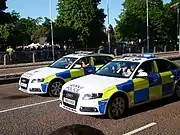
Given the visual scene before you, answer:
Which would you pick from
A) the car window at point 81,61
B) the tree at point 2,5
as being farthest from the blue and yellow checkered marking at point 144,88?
the tree at point 2,5

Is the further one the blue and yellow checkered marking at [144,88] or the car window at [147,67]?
the car window at [147,67]

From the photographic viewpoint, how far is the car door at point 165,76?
29.6ft

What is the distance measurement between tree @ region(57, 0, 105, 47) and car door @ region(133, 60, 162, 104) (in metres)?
39.1

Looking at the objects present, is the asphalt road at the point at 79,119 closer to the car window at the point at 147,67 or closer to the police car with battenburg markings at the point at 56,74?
the police car with battenburg markings at the point at 56,74

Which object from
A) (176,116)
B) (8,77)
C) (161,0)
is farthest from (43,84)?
(161,0)

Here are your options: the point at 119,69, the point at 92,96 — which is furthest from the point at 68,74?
the point at 92,96

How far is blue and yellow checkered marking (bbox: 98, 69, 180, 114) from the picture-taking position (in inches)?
293

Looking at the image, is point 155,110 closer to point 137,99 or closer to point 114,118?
point 137,99

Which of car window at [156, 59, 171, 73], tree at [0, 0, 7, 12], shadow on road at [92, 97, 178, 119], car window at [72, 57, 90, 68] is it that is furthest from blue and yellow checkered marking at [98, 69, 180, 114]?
tree at [0, 0, 7, 12]

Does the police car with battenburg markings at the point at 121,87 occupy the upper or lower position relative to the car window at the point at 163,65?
lower

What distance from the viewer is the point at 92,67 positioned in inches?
464

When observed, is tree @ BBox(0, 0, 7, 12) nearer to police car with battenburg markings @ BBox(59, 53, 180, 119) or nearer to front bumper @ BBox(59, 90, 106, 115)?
police car with battenburg markings @ BBox(59, 53, 180, 119)

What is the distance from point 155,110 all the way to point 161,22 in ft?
164

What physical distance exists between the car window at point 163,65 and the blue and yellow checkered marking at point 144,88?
0.11 metres
